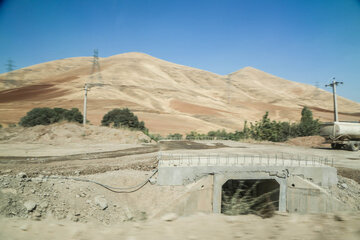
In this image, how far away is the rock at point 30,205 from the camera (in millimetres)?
8172

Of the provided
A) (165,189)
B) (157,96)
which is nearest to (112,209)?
(165,189)

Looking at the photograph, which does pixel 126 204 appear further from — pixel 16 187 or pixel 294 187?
pixel 294 187

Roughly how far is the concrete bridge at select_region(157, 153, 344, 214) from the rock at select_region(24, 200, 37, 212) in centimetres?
630

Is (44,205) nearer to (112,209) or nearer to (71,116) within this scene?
(112,209)

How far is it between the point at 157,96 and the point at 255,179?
7426 centimetres

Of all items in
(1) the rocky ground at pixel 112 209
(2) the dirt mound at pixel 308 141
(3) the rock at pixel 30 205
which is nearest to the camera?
(1) the rocky ground at pixel 112 209

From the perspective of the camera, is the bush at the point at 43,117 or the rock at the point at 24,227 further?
the bush at the point at 43,117

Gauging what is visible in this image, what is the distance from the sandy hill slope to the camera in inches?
2371

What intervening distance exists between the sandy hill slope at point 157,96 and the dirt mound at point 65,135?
21.3 metres

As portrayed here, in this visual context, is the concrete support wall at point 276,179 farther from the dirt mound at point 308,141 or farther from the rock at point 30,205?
the dirt mound at point 308,141

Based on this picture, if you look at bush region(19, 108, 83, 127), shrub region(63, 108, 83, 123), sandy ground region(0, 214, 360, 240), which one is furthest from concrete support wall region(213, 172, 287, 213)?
shrub region(63, 108, 83, 123)

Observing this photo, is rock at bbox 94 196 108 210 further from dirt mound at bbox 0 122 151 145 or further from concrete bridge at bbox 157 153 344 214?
dirt mound at bbox 0 122 151 145

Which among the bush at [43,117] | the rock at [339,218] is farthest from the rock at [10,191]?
the bush at [43,117]

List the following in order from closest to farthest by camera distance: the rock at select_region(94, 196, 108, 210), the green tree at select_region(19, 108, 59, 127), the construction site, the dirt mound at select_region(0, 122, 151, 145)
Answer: the construction site < the rock at select_region(94, 196, 108, 210) < the dirt mound at select_region(0, 122, 151, 145) < the green tree at select_region(19, 108, 59, 127)
